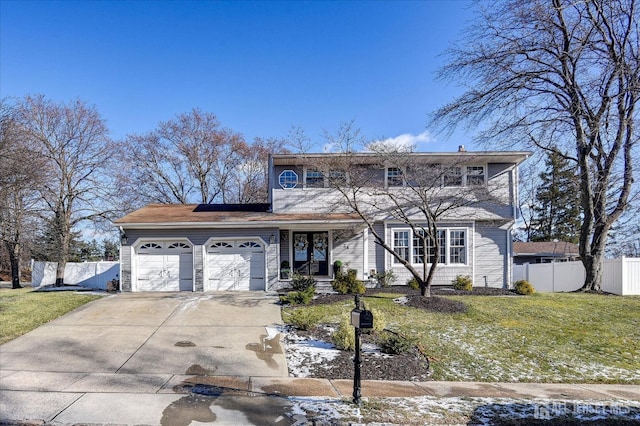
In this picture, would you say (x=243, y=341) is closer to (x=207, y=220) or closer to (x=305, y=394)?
(x=305, y=394)

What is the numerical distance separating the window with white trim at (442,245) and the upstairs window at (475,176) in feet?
6.96

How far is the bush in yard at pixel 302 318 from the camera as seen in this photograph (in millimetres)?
9602

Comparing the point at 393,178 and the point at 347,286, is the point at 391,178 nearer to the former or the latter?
the point at 393,178

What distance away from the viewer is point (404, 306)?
11.8 m

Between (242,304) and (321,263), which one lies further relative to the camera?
(321,263)

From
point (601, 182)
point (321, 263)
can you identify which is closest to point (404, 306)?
point (321, 263)

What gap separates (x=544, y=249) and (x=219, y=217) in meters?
26.0

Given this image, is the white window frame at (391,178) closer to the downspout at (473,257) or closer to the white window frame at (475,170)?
the white window frame at (475,170)

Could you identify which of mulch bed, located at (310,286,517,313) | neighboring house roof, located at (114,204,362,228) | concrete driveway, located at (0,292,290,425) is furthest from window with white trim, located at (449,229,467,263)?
concrete driveway, located at (0,292,290,425)

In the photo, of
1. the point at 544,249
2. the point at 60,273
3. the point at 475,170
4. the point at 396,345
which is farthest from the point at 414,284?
the point at 60,273

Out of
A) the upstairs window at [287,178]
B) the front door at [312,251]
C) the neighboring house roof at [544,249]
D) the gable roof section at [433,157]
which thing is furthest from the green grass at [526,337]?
the neighboring house roof at [544,249]

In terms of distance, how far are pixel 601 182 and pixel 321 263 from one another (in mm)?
12309

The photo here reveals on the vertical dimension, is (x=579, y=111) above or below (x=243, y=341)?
above

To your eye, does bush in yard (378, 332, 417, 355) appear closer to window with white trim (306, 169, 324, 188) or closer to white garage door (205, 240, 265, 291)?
white garage door (205, 240, 265, 291)
